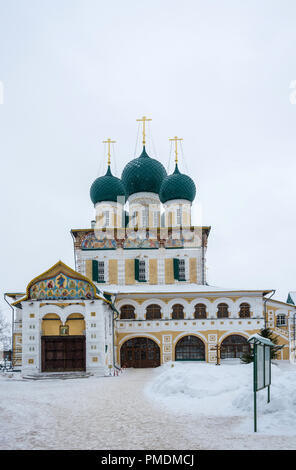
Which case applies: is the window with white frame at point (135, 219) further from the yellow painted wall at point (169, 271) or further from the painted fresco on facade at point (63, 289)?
the painted fresco on facade at point (63, 289)

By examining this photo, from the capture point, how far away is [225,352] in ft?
88.5

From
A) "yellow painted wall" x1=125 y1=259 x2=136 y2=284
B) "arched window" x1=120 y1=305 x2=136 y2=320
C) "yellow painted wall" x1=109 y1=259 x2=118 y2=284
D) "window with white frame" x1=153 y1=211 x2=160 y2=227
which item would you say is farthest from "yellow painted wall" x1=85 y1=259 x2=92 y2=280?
"window with white frame" x1=153 y1=211 x2=160 y2=227

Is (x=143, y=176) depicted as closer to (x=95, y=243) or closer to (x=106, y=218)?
(x=106, y=218)

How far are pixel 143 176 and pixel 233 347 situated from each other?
48.3 feet

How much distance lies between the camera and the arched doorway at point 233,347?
26.9 meters

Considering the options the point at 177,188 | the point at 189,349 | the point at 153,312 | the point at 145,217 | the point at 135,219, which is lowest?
the point at 189,349

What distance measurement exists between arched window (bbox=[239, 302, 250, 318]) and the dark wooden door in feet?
35.1

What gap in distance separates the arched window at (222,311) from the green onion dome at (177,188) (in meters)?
9.58

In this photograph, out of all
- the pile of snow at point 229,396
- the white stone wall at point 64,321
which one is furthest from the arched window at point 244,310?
the pile of snow at point 229,396

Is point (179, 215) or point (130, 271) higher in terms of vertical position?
point (179, 215)

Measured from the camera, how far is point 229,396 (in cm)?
1247

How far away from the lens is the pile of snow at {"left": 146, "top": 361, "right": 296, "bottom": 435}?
9.45m

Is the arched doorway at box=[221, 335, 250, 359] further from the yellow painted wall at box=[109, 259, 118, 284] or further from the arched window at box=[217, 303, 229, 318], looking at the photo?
the yellow painted wall at box=[109, 259, 118, 284]

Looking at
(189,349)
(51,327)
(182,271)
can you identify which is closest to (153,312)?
(189,349)
